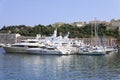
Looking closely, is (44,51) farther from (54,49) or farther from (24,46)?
(24,46)

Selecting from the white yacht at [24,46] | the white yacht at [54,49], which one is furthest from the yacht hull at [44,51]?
the white yacht at [24,46]

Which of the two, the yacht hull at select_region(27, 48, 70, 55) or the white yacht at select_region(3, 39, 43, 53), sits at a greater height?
the white yacht at select_region(3, 39, 43, 53)

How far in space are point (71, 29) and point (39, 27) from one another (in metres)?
12.2

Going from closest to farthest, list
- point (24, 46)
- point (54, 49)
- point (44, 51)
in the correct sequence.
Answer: point (54, 49) → point (44, 51) → point (24, 46)

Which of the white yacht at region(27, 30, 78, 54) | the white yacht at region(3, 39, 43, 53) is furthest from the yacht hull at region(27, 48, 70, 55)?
the white yacht at region(3, 39, 43, 53)

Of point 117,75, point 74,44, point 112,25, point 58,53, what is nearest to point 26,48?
point 58,53

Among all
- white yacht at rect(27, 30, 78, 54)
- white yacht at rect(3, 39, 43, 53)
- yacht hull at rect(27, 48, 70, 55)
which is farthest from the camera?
white yacht at rect(3, 39, 43, 53)

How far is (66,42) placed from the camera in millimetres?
77375

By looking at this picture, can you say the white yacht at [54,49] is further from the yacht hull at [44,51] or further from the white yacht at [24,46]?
the white yacht at [24,46]

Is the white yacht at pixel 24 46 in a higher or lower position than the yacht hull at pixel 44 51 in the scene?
higher

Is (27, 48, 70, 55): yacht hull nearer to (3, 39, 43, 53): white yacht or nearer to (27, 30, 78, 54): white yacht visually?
(27, 30, 78, 54): white yacht

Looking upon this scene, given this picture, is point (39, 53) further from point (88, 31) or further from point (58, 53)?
point (88, 31)

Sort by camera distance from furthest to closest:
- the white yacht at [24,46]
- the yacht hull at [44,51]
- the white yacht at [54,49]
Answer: the white yacht at [24,46] → the white yacht at [54,49] → the yacht hull at [44,51]

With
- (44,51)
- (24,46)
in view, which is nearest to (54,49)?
(44,51)
